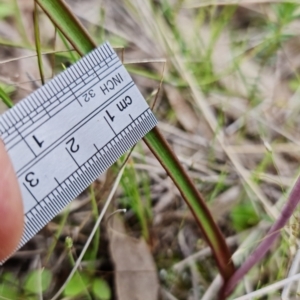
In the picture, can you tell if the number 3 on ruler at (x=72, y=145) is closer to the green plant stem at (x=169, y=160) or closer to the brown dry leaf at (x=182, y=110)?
the green plant stem at (x=169, y=160)

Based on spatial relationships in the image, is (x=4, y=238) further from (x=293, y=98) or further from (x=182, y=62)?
(x=293, y=98)

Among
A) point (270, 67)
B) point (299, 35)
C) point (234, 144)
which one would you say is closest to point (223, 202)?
point (234, 144)

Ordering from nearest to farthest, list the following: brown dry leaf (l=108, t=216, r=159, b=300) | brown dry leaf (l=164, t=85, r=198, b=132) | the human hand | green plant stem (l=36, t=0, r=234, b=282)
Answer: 1. the human hand
2. green plant stem (l=36, t=0, r=234, b=282)
3. brown dry leaf (l=108, t=216, r=159, b=300)
4. brown dry leaf (l=164, t=85, r=198, b=132)

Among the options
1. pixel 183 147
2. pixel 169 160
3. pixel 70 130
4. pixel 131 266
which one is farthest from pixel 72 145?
pixel 183 147

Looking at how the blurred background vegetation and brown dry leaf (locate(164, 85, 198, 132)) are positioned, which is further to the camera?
brown dry leaf (locate(164, 85, 198, 132))

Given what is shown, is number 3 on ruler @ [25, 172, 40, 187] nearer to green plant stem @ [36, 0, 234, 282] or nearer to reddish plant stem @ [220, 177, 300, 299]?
green plant stem @ [36, 0, 234, 282]

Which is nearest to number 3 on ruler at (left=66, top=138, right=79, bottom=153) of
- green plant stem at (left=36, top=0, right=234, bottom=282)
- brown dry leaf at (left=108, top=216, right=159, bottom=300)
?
green plant stem at (left=36, top=0, right=234, bottom=282)

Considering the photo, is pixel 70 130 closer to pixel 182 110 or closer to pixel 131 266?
pixel 131 266
